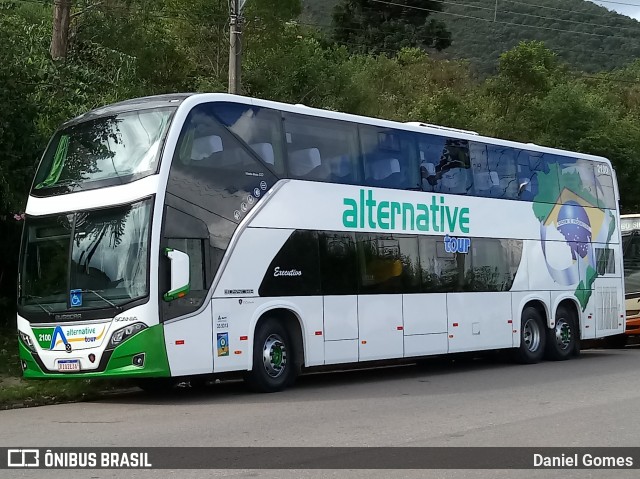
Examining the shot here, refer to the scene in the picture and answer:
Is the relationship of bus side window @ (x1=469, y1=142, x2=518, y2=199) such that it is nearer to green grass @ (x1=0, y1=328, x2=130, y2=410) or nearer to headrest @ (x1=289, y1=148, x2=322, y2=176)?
headrest @ (x1=289, y1=148, x2=322, y2=176)

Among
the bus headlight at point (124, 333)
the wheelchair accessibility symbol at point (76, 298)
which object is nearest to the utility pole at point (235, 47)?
the wheelchair accessibility symbol at point (76, 298)

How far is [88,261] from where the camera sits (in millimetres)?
13195

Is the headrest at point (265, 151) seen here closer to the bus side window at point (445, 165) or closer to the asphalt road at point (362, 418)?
the asphalt road at point (362, 418)

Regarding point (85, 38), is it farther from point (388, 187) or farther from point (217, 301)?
point (217, 301)

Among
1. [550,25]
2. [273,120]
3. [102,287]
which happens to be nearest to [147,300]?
[102,287]

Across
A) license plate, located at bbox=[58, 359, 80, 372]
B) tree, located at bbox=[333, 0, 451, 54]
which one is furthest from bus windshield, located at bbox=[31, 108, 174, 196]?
tree, located at bbox=[333, 0, 451, 54]

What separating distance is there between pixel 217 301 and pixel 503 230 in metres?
7.89

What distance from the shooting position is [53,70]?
20969 mm

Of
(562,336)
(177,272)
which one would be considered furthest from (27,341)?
(562,336)

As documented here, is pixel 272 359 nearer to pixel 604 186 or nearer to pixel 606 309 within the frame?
pixel 606 309

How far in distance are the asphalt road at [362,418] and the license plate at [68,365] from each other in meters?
0.53

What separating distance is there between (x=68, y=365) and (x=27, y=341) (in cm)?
97

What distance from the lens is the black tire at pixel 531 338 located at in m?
20.2
